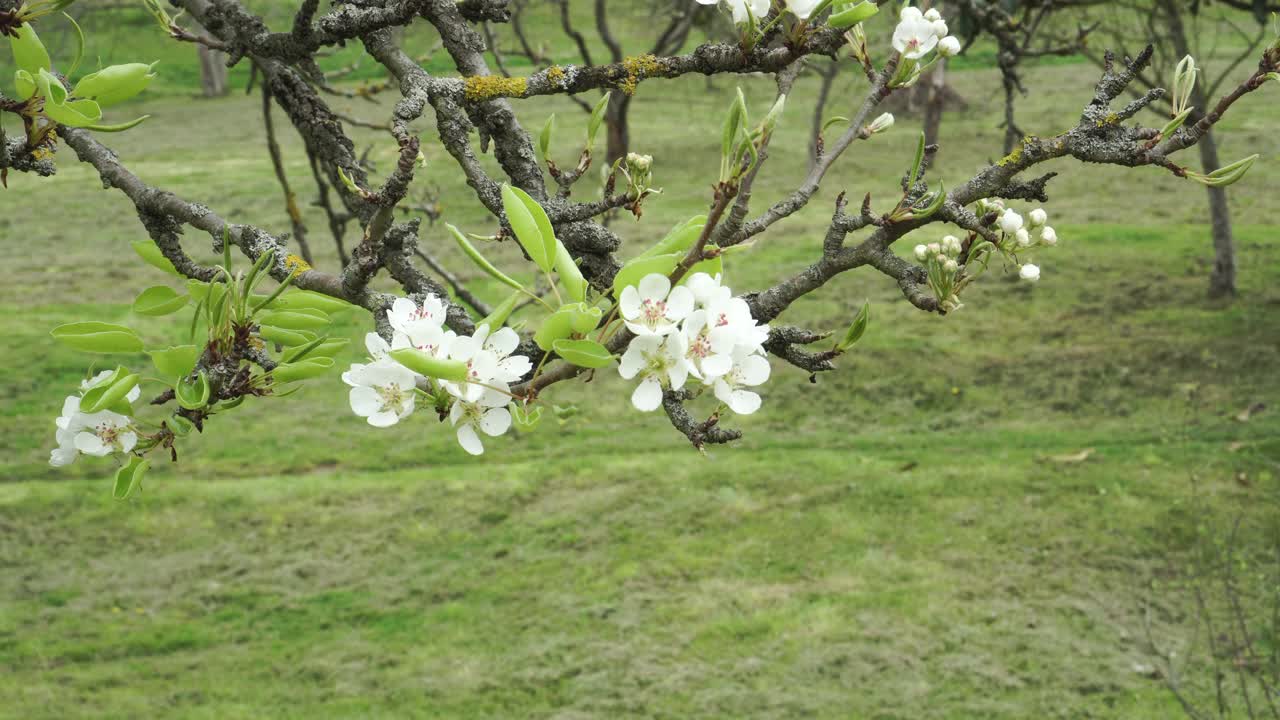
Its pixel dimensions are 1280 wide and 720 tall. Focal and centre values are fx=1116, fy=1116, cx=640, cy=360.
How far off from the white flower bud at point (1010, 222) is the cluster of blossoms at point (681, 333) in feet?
1.45

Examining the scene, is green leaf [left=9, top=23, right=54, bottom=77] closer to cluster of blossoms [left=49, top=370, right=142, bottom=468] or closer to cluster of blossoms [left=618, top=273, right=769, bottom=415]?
cluster of blossoms [left=49, top=370, right=142, bottom=468]

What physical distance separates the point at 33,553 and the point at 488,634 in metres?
2.22

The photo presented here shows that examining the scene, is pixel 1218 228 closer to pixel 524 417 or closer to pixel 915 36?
pixel 915 36

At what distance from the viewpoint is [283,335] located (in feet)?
4.07

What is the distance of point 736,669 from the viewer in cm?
402

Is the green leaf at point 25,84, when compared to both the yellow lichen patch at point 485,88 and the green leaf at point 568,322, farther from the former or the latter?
the green leaf at point 568,322

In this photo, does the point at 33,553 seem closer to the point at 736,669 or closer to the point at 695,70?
the point at 736,669

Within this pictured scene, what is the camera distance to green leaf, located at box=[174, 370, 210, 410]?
1.09m

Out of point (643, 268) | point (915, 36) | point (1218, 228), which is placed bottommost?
point (1218, 228)

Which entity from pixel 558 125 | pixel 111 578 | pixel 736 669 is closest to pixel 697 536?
pixel 736 669

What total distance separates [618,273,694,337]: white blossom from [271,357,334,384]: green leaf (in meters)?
0.37

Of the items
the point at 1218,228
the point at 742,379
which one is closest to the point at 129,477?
the point at 742,379

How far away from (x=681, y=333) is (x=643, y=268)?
0.20 feet

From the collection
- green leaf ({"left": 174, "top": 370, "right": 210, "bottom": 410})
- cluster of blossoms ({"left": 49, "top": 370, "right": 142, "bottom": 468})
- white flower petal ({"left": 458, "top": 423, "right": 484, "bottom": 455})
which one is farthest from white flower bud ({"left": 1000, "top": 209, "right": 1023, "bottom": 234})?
cluster of blossoms ({"left": 49, "top": 370, "right": 142, "bottom": 468})
